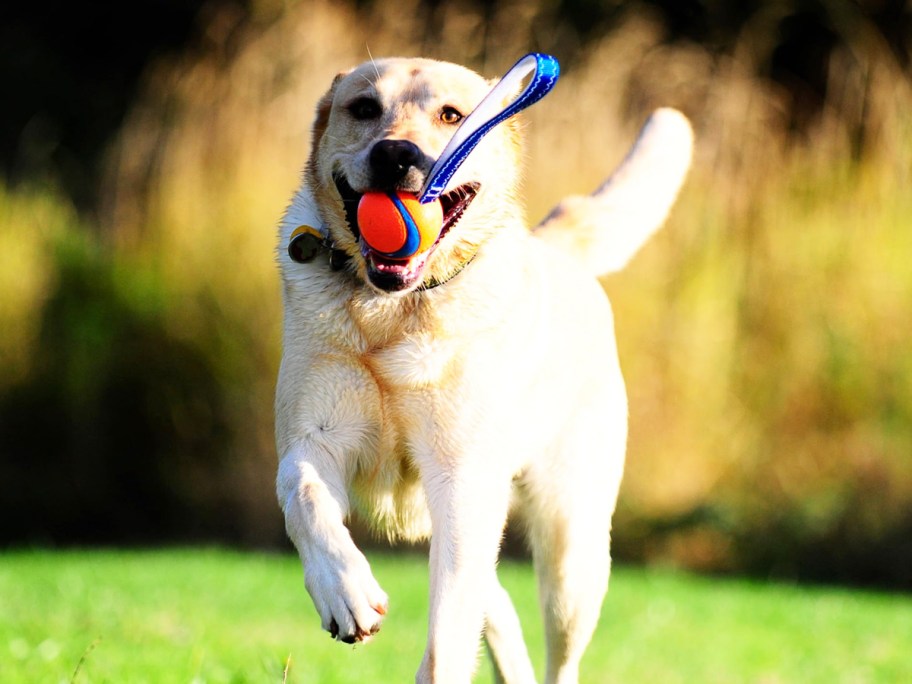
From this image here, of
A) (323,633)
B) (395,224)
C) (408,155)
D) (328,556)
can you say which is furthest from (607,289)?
(328,556)

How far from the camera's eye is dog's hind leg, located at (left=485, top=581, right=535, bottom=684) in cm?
426

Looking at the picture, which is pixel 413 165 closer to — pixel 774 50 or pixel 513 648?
pixel 513 648

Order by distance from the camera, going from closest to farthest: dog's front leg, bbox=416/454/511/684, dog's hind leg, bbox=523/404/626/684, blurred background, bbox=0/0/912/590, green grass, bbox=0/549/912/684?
dog's front leg, bbox=416/454/511/684 < dog's hind leg, bbox=523/404/626/684 < green grass, bbox=0/549/912/684 < blurred background, bbox=0/0/912/590

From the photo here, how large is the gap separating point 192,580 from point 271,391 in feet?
7.77

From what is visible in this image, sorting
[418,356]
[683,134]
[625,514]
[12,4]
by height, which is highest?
[12,4]

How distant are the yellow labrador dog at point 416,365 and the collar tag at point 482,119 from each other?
0.32ft

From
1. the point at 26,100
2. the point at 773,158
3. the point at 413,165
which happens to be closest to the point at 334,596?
the point at 413,165

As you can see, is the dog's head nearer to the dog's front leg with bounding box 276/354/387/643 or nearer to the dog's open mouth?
the dog's open mouth

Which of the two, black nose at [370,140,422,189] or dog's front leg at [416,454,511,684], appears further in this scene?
black nose at [370,140,422,189]

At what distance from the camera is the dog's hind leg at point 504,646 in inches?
168

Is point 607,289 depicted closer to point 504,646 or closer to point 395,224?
point 504,646

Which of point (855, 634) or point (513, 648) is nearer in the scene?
point (513, 648)

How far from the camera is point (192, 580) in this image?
24.1ft

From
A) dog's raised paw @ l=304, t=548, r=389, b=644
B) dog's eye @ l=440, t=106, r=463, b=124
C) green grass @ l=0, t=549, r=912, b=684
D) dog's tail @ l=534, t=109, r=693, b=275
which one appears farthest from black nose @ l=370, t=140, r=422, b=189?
green grass @ l=0, t=549, r=912, b=684
